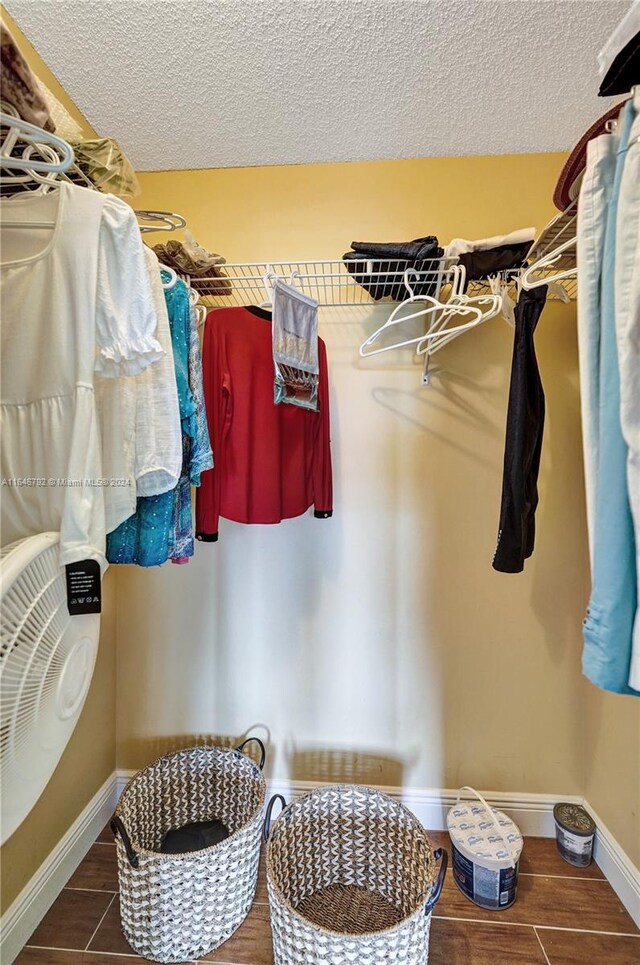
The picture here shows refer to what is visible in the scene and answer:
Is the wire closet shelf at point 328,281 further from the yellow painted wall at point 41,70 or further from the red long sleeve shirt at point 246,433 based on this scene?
the yellow painted wall at point 41,70

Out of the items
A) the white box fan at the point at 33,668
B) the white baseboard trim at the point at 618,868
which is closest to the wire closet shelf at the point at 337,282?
the white box fan at the point at 33,668

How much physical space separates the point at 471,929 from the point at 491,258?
1.91 m

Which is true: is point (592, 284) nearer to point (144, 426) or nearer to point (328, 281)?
point (144, 426)

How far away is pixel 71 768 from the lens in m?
1.40

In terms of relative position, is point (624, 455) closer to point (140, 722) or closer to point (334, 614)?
point (334, 614)

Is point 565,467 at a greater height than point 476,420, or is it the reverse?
point 476,420

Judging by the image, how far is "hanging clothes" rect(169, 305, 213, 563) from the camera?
1.11m

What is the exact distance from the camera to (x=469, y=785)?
5.21 ft

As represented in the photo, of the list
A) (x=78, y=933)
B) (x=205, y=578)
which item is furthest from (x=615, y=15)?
(x=78, y=933)

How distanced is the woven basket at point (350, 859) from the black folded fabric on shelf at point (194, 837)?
0.88ft

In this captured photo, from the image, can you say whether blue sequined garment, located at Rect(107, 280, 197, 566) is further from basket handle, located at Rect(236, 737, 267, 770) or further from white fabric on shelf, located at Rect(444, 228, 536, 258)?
white fabric on shelf, located at Rect(444, 228, 536, 258)

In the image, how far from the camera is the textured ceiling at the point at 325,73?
1134 mm

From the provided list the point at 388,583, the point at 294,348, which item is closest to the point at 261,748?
the point at 388,583

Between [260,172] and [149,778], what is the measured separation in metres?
2.19
